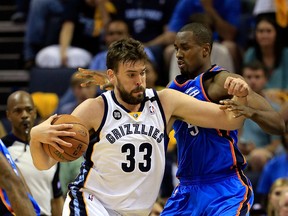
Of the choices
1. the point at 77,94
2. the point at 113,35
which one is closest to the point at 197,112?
the point at 77,94

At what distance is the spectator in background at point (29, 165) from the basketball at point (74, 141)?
182 cm

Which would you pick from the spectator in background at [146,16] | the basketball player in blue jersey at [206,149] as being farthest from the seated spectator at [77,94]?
the basketball player in blue jersey at [206,149]

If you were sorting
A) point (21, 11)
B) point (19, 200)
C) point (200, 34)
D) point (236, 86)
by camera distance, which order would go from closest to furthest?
1. point (19, 200)
2. point (236, 86)
3. point (200, 34)
4. point (21, 11)

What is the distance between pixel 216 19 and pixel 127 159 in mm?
5392

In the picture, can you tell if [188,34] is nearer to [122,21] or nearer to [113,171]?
[113,171]

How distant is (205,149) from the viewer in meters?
6.10

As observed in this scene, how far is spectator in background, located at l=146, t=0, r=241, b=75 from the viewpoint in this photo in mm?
10914

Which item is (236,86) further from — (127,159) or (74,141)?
(74,141)

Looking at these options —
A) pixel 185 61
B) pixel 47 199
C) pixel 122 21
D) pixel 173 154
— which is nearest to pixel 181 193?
pixel 185 61

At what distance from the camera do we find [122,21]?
11.2 meters

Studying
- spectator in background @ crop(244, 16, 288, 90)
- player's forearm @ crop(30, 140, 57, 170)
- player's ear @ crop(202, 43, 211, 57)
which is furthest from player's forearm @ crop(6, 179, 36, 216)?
spectator in background @ crop(244, 16, 288, 90)

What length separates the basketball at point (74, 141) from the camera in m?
5.64

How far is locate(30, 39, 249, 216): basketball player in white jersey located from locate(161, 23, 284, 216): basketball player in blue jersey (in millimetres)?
176

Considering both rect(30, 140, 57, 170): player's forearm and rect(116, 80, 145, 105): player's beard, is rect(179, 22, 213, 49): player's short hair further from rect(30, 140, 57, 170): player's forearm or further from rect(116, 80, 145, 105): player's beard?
rect(30, 140, 57, 170): player's forearm
